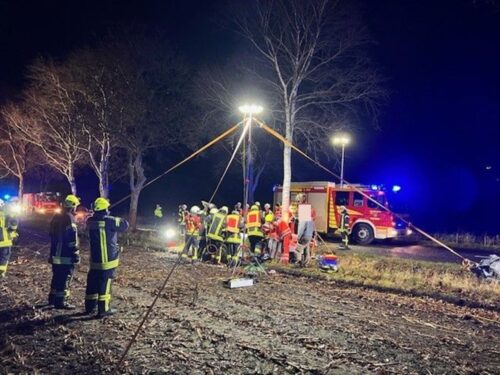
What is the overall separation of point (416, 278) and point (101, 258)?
24.0 feet

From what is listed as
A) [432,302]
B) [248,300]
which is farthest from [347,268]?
[248,300]

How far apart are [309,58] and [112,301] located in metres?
10.9

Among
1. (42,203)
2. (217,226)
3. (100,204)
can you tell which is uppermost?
(42,203)

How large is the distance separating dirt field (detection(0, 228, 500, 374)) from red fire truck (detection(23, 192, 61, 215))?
83.6 feet

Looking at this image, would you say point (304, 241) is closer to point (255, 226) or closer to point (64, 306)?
point (255, 226)

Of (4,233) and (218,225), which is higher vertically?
(218,225)

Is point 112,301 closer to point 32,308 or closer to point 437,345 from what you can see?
point 32,308

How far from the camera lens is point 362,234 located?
19391mm

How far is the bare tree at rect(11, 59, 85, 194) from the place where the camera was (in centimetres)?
2088

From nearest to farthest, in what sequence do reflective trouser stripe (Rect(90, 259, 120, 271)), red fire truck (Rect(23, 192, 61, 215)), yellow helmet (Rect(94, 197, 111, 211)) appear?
1. reflective trouser stripe (Rect(90, 259, 120, 271))
2. yellow helmet (Rect(94, 197, 111, 211))
3. red fire truck (Rect(23, 192, 61, 215))

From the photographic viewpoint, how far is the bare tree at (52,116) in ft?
68.5

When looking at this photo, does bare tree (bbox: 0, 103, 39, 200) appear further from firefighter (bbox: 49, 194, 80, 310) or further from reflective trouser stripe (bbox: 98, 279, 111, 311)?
reflective trouser stripe (bbox: 98, 279, 111, 311)

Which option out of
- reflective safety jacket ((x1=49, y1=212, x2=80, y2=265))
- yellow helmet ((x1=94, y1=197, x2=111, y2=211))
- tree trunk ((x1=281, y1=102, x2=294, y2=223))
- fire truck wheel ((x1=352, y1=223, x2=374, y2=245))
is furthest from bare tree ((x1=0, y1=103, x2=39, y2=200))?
yellow helmet ((x1=94, y1=197, x2=111, y2=211))

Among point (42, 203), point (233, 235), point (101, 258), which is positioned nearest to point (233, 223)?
point (233, 235)
